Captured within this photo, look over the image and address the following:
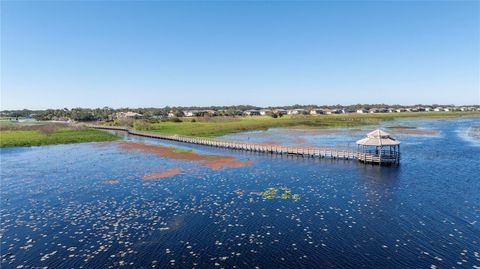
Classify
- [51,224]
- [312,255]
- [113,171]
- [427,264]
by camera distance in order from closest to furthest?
[427,264], [312,255], [51,224], [113,171]

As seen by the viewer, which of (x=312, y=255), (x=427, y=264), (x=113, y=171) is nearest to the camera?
(x=427, y=264)

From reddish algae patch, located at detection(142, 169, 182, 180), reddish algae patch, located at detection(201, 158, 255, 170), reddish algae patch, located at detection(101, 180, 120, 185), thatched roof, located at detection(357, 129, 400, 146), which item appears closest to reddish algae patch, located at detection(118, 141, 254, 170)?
reddish algae patch, located at detection(201, 158, 255, 170)

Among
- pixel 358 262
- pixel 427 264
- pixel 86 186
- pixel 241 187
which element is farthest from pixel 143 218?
pixel 427 264

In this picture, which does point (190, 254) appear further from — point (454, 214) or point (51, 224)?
point (454, 214)

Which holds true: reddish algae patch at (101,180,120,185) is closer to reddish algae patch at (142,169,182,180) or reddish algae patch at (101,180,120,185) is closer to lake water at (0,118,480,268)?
lake water at (0,118,480,268)

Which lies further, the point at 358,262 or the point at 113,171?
the point at 113,171

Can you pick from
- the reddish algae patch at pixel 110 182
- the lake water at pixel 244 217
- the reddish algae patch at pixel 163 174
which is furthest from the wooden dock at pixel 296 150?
the reddish algae patch at pixel 110 182

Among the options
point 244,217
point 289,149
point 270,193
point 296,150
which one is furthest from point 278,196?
point 289,149

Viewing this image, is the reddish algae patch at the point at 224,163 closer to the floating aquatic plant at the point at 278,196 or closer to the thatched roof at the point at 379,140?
the floating aquatic plant at the point at 278,196
